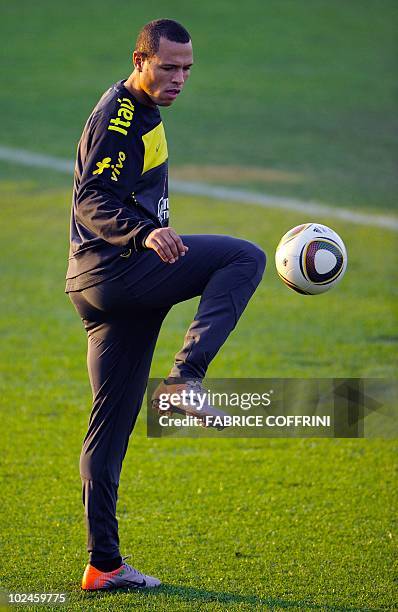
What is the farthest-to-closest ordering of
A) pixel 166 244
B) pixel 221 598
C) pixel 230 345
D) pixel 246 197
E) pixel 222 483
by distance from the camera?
pixel 246 197 → pixel 230 345 → pixel 222 483 → pixel 221 598 → pixel 166 244

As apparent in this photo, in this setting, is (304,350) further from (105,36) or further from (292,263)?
(105,36)

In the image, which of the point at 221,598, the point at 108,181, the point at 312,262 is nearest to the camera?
the point at 108,181

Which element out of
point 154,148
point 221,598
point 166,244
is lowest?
point 221,598

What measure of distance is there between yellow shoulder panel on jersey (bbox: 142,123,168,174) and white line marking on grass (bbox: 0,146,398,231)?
12.3 m

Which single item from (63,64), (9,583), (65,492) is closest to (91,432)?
(9,583)

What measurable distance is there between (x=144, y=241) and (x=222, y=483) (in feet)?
11.8

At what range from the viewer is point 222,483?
8219 mm

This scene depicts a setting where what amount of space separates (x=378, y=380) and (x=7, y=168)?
11936mm

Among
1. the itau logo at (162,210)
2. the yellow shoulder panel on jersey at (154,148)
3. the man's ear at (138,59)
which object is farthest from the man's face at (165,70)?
the itau logo at (162,210)

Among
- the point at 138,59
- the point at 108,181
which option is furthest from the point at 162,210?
the point at 138,59

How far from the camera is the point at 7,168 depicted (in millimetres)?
21141

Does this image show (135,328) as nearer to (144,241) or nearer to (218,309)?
(218,309)

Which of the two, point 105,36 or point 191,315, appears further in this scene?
point 105,36

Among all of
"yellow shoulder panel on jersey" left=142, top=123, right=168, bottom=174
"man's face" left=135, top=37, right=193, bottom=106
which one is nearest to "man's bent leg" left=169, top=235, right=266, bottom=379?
"yellow shoulder panel on jersey" left=142, top=123, right=168, bottom=174
